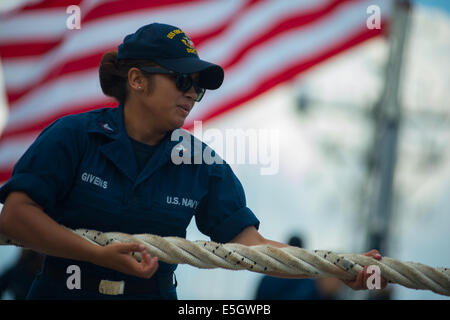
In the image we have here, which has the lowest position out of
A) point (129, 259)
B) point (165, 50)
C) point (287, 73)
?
point (129, 259)

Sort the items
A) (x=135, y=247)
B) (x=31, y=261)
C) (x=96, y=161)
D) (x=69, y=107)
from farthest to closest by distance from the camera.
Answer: (x=69, y=107)
(x=31, y=261)
(x=96, y=161)
(x=135, y=247)

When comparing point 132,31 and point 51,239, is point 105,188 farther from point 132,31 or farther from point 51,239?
point 132,31

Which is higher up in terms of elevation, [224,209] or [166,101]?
[166,101]

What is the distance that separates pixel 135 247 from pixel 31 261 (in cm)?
→ 248

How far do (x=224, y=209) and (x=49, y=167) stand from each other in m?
0.68

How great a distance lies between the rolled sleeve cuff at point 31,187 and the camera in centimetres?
193

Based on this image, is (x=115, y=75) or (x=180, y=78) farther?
(x=115, y=75)

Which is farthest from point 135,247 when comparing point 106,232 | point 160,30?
point 160,30

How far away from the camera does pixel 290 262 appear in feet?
6.58

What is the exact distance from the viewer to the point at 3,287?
13.5 ft

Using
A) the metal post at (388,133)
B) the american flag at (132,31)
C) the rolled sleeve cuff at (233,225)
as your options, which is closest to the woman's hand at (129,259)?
the rolled sleeve cuff at (233,225)

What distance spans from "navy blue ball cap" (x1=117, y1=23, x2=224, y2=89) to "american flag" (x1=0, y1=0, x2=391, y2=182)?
234 centimetres

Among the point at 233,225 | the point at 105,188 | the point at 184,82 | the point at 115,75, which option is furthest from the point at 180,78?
the point at 233,225
